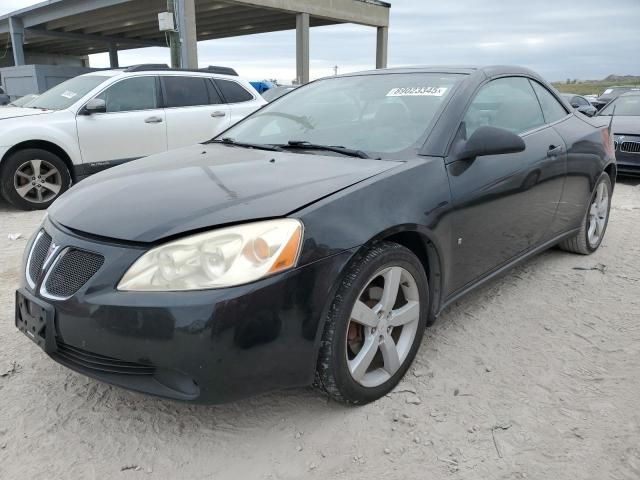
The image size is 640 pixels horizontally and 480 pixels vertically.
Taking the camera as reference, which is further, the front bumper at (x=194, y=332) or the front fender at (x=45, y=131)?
the front fender at (x=45, y=131)

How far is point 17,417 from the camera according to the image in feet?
7.45

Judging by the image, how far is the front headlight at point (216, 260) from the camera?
6.12 ft

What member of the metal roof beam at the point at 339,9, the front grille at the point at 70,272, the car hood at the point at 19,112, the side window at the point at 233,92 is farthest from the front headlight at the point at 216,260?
the metal roof beam at the point at 339,9

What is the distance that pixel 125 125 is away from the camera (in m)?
6.46

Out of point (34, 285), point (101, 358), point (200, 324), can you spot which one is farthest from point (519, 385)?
point (34, 285)

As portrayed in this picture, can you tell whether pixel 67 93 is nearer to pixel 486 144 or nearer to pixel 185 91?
pixel 185 91

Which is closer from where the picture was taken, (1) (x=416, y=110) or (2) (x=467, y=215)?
(2) (x=467, y=215)

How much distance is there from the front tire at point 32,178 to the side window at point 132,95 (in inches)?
37.1

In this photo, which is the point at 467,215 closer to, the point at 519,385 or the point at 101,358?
the point at 519,385

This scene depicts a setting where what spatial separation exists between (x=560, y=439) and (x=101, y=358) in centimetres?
182

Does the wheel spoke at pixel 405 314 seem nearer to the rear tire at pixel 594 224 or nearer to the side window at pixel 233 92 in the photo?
the rear tire at pixel 594 224

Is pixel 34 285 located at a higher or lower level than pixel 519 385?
higher

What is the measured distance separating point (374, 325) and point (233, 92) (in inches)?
233

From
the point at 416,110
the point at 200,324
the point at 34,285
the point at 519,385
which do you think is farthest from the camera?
the point at 416,110
